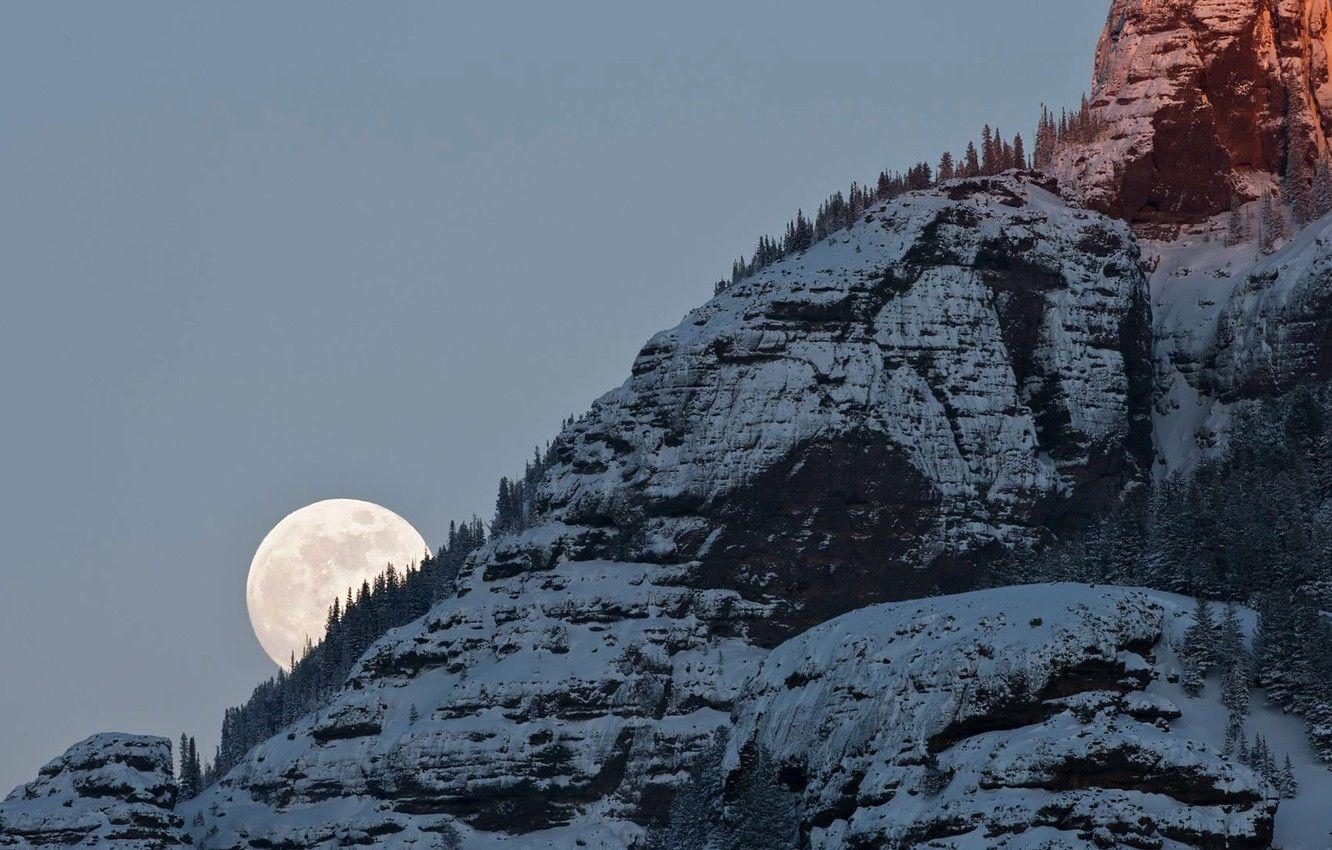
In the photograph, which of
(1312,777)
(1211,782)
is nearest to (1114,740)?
(1211,782)

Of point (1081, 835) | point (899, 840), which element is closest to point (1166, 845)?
point (1081, 835)

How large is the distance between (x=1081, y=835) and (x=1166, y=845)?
5386mm

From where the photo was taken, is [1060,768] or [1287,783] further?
[1287,783]

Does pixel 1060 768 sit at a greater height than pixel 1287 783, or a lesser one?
greater

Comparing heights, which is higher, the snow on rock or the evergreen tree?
the snow on rock

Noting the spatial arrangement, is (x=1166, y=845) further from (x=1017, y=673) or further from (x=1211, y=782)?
(x=1017, y=673)

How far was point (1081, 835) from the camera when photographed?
183 metres

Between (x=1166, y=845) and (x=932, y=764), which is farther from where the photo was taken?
(x=932, y=764)

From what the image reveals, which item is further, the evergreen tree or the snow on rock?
the evergreen tree

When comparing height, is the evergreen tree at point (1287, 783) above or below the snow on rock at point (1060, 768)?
below

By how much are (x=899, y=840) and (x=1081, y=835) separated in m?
13.5

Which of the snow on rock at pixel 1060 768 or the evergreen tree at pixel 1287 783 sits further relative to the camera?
the evergreen tree at pixel 1287 783

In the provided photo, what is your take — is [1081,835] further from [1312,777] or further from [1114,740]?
[1312,777]

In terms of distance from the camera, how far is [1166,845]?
183 meters
